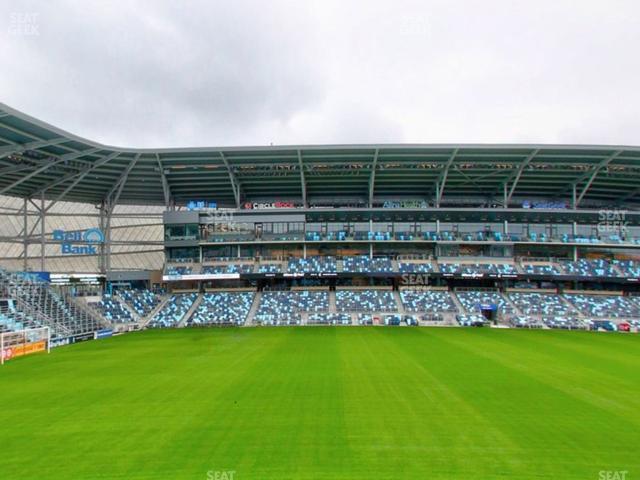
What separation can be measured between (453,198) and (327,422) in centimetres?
4507

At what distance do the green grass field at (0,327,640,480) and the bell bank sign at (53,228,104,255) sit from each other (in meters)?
21.0

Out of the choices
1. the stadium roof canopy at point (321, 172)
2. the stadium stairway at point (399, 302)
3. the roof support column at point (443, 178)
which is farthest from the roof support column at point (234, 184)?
the roof support column at point (443, 178)

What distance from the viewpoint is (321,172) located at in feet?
155

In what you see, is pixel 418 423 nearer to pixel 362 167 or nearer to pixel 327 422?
pixel 327 422

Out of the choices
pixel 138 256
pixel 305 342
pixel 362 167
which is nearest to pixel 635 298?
pixel 362 167

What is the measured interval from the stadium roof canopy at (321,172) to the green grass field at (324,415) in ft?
74.8

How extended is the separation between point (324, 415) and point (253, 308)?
33340 mm

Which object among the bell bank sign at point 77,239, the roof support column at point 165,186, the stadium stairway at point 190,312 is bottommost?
the stadium stairway at point 190,312

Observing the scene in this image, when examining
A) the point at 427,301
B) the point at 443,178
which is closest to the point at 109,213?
the point at 427,301

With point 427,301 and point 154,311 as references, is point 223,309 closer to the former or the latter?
point 154,311

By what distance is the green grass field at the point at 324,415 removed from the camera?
401 inches

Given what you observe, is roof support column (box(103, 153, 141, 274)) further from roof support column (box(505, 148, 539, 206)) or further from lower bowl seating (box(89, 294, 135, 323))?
roof support column (box(505, 148, 539, 206))

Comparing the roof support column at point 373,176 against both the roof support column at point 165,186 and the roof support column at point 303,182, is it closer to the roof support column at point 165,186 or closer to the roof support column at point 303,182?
the roof support column at point 303,182

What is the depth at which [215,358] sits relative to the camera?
24359mm
